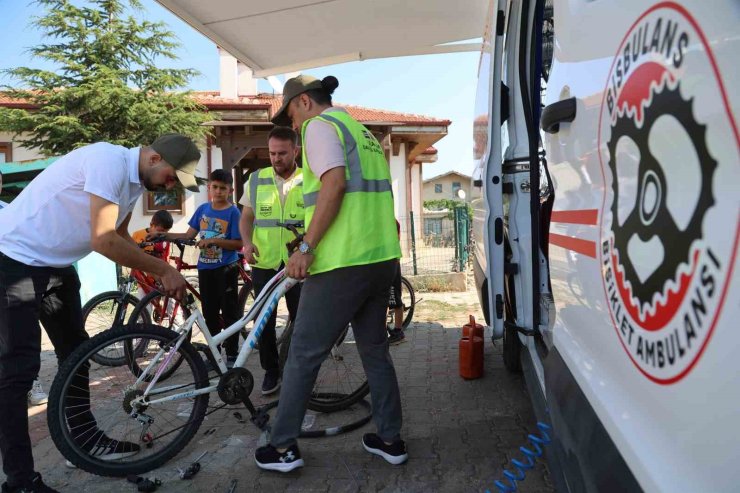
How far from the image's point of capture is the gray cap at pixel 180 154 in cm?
262

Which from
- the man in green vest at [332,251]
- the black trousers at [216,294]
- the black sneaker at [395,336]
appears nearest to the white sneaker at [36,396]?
the black trousers at [216,294]

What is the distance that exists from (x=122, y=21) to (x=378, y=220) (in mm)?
14594

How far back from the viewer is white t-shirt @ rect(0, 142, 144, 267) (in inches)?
95.6

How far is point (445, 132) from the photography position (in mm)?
16578

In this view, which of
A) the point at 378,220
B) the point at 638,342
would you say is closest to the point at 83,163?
the point at 378,220

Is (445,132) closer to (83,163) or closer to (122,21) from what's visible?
(122,21)

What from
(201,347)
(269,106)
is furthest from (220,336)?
(269,106)

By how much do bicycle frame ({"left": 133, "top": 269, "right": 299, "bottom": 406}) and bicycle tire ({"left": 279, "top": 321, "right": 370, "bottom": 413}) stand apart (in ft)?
1.19

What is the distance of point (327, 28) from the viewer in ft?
17.2

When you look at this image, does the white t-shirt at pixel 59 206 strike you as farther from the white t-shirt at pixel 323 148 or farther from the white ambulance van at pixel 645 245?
the white ambulance van at pixel 645 245

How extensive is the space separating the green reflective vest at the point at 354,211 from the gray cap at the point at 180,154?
0.61m

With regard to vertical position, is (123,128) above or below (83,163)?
above

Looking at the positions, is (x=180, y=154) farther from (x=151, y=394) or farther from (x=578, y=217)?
(x=578, y=217)

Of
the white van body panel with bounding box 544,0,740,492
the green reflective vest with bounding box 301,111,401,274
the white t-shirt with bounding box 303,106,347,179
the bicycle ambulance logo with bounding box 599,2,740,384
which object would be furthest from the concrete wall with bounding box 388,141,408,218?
the bicycle ambulance logo with bounding box 599,2,740,384
